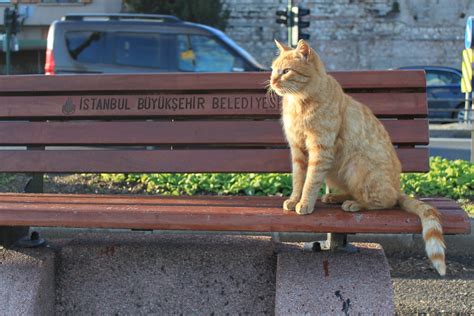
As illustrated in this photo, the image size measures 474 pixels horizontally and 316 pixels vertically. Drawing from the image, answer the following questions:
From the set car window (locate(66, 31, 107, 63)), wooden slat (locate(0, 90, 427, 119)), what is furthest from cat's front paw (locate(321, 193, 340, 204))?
car window (locate(66, 31, 107, 63))

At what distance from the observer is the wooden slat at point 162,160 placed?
152 inches

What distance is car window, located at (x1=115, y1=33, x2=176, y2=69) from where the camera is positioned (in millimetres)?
11594

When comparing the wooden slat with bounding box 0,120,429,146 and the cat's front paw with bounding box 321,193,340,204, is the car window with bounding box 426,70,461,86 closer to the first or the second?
the wooden slat with bounding box 0,120,429,146

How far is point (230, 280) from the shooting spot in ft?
11.3

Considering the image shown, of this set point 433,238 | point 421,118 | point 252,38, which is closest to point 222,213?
point 433,238

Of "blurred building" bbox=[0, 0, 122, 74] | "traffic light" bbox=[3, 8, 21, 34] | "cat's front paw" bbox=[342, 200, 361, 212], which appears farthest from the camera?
"blurred building" bbox=[0, 0, 122, 74]

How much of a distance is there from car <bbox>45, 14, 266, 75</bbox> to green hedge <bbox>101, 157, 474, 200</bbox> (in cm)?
582

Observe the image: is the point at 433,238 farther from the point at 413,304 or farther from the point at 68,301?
the point at 68,301

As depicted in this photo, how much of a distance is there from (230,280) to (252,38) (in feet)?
90.2

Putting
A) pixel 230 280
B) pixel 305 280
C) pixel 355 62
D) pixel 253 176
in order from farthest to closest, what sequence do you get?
1. pixel 355 62
2. pixel 253 176
3. pixel 230 280
4. pixel 305 280

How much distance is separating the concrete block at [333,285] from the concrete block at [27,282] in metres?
1.16

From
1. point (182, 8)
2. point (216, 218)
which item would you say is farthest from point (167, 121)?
point (182, 8)

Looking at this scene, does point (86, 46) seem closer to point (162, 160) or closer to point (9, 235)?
point (162, 160)

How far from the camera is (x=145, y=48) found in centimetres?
1161
